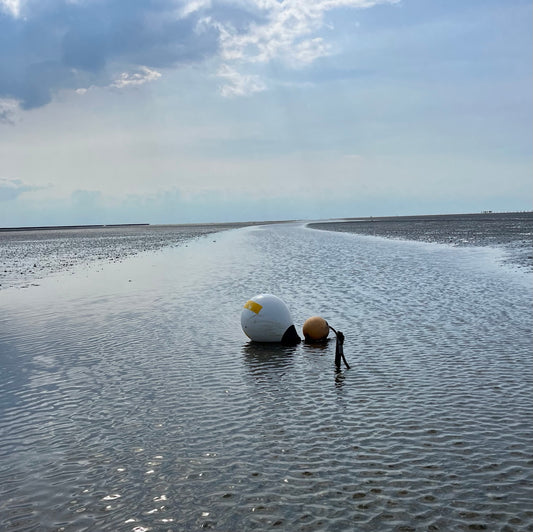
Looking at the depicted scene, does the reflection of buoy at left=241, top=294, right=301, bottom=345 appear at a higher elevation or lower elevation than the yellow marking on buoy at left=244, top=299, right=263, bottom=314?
lower

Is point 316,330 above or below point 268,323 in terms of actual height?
below

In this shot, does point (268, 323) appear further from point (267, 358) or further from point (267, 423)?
point (267, 423)

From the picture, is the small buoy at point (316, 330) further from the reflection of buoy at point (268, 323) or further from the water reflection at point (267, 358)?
the water reflection at point (267, 358)

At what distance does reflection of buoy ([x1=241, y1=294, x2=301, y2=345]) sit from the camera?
49.1 feet

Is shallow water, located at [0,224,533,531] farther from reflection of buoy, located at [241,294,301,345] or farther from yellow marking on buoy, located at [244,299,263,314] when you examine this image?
yellow marking on buoy, located at [244,299,263,314]

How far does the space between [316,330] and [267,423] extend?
5979mm

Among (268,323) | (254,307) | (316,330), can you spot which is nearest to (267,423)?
(268,323)

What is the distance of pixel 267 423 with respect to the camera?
9352 millimetres

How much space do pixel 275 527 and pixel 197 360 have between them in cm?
748

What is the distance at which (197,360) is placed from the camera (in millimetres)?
13523

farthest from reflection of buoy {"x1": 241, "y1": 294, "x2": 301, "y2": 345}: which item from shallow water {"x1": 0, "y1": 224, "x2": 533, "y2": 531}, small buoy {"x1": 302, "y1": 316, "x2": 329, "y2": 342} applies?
shallow water {"x1": 0, "y1": 224, "x2": 533, "y2": 531}

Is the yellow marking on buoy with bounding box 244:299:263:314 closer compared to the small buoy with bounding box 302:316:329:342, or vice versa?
the small buoy with bounding box 302:316:329:342

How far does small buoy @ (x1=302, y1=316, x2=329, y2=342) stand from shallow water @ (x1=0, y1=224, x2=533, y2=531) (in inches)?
21.4

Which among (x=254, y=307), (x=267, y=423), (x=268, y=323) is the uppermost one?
(x=254, y=307)
